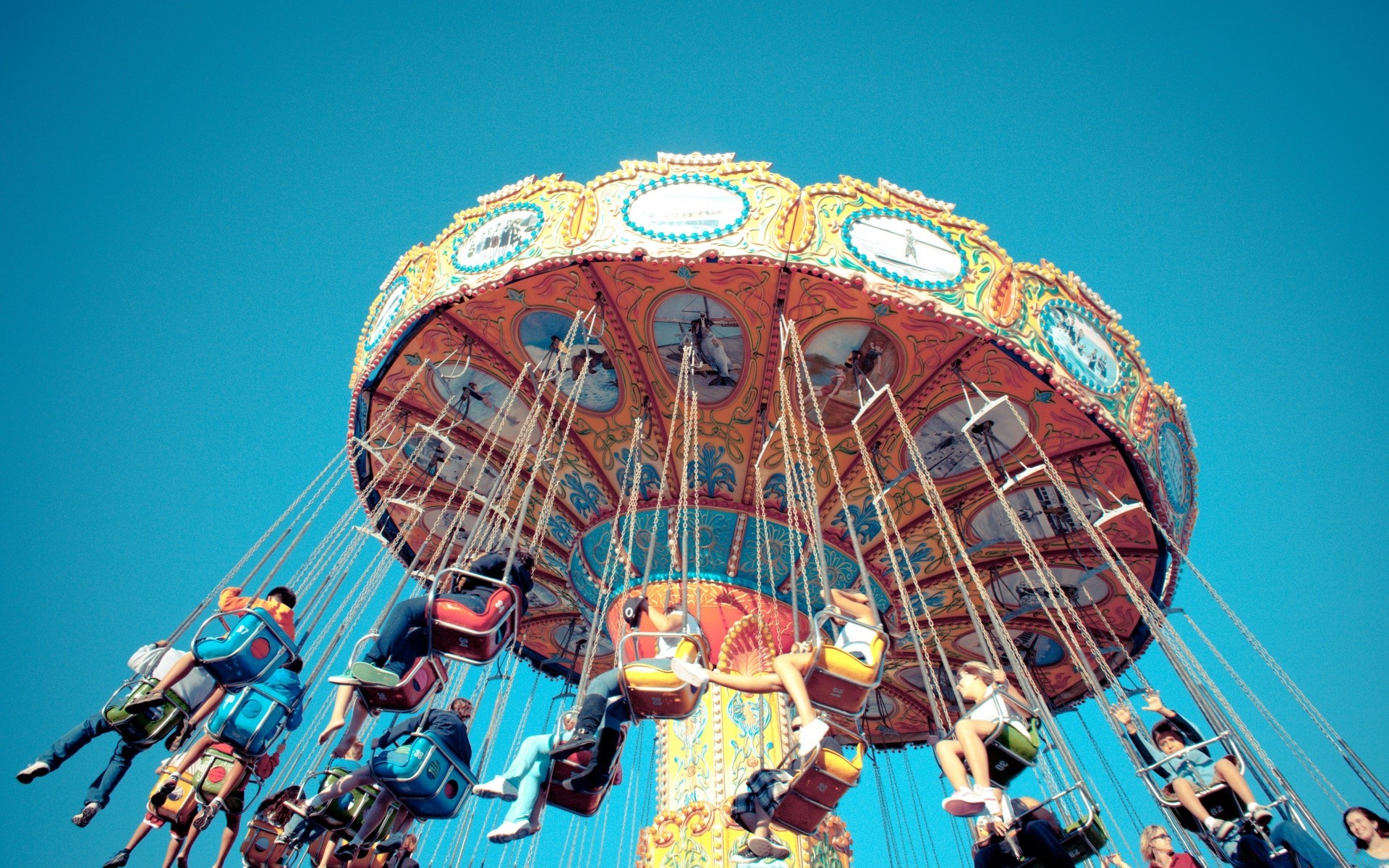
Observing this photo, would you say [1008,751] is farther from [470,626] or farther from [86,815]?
[86,815]

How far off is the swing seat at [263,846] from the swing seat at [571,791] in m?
1.82

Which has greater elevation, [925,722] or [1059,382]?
[925,722]

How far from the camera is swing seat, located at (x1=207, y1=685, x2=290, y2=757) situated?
19.5 feet

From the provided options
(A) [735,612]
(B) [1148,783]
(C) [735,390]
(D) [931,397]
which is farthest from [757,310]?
(B) [1148,783]

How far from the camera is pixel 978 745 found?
Result: 514 cm

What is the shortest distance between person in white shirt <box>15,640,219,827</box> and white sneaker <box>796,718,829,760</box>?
11.4 feet

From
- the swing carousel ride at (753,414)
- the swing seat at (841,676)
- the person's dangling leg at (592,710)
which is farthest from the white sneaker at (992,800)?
the swing carousel ride at (753,414)

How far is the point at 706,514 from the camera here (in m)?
9.18

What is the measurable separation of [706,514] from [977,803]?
4.80 metres

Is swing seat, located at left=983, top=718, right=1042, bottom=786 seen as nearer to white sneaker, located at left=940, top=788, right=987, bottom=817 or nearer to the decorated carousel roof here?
white sneaker, located at left=940, top=788, right=987, bottom=817

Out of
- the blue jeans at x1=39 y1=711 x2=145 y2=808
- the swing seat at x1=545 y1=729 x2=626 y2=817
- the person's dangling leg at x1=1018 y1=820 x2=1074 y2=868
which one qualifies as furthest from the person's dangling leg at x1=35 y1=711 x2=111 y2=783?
the person's dangling leg at x1=1018 y1=820 x2=1074 y2=868

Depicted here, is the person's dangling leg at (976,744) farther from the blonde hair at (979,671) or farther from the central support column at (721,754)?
the central support column at (721,754)

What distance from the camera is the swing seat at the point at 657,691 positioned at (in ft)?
16.8

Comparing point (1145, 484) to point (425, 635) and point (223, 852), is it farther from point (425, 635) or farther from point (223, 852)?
point (223, 852)
